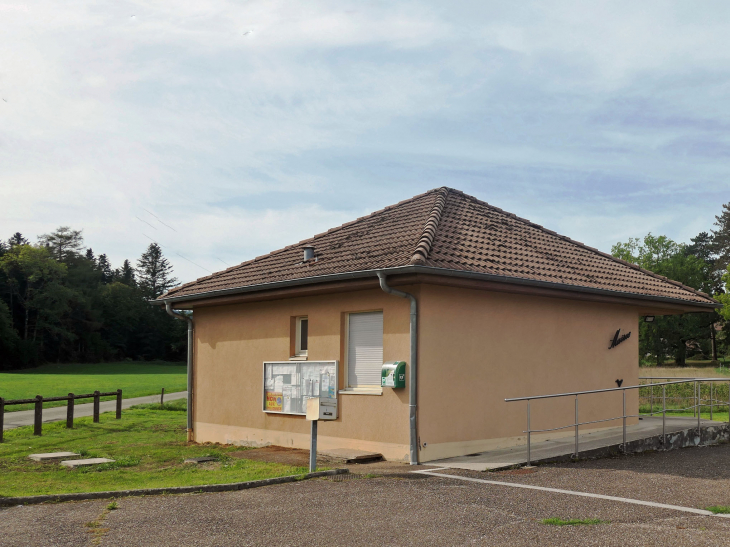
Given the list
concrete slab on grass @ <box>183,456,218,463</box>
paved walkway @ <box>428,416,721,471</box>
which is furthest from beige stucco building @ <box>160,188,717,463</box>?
concrete slab on grass @ <box>183,456,218,463</box>

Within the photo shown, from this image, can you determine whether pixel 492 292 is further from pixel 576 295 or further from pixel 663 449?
pixel 663 449

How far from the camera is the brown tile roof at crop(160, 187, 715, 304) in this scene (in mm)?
11820

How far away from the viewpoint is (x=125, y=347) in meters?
93.5

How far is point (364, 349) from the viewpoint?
1214cm

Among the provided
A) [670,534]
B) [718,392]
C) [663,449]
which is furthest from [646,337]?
[670,534]

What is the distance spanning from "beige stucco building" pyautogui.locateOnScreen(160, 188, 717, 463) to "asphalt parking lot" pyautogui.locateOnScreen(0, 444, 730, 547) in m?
2.09

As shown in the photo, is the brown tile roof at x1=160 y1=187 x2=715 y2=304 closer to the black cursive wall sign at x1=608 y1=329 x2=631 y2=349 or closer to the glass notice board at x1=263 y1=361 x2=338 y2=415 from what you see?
the black cursive wall sign at x1=608 y1=329 x2=631 y2=349

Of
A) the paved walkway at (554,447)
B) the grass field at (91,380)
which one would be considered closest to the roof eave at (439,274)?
the paved walkway at (554,447)

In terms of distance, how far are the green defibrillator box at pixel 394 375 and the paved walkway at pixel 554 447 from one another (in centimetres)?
129

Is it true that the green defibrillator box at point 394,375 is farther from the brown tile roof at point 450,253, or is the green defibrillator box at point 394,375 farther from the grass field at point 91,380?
the grass field at point 91,380

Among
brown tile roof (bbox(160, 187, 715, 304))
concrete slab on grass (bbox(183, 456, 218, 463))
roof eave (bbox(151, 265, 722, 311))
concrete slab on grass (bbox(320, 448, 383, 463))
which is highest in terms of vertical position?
brown tile roof (bbox(160, 187, 715, 304))

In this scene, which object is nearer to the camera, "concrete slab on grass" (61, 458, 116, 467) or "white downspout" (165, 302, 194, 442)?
"concrete slab on grass" (61, 458, 116, 467)

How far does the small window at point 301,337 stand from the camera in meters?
13.5

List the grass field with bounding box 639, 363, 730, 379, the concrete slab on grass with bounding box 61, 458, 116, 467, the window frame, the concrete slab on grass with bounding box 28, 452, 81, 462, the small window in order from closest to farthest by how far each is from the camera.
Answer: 1. the window frame
2. the concrete slab on grass with bounding box 61, 458, 116, 467
3. the concrete slab on grass with bounding box 28, 452, 81, 462
4. the small window
5. the grass field with bounding box 639, 363, 730, 379
